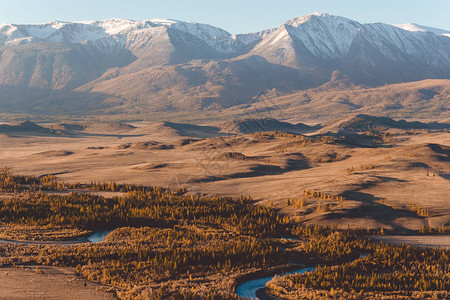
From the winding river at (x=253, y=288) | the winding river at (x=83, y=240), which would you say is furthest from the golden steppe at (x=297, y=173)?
the winding river at (x=83, y=240)

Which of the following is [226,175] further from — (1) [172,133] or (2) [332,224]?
(1) [172,133]

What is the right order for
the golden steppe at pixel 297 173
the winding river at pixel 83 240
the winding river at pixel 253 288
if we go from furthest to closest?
1. the golden steppe at pixel 297 173
2. the winding river at pixel 83 240
3. the winding river at pixel 253 288

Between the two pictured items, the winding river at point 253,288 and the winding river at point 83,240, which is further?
the winding river at point 83,240

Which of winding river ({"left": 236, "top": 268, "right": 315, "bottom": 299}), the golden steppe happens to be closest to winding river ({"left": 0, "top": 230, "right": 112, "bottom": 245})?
winding river ({"left": 236, "top": 268, "right": 315, "bottom": 299})

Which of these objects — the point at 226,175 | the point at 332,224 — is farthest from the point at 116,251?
the point at 226,175

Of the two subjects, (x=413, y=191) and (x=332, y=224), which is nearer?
(x=332, y=224)

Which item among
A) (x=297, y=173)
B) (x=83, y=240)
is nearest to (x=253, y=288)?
(x=83, y=240)

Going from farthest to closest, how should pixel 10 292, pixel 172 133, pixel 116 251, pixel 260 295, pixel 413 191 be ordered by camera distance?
pixel 172 133, pixel 413 191, pixel 116 251, pixel 260 295, pixel 10 292

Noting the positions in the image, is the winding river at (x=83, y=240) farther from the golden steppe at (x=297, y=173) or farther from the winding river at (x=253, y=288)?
the golden steppe at (x=297, y=173)

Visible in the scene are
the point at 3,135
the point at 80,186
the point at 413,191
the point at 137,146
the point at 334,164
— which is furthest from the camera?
the point at 3,135

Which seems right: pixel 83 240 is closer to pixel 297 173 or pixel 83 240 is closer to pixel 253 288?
pixel 253 288

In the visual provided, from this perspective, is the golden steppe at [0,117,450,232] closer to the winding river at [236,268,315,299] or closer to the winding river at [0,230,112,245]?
the winding river at [236,268,315,299]
